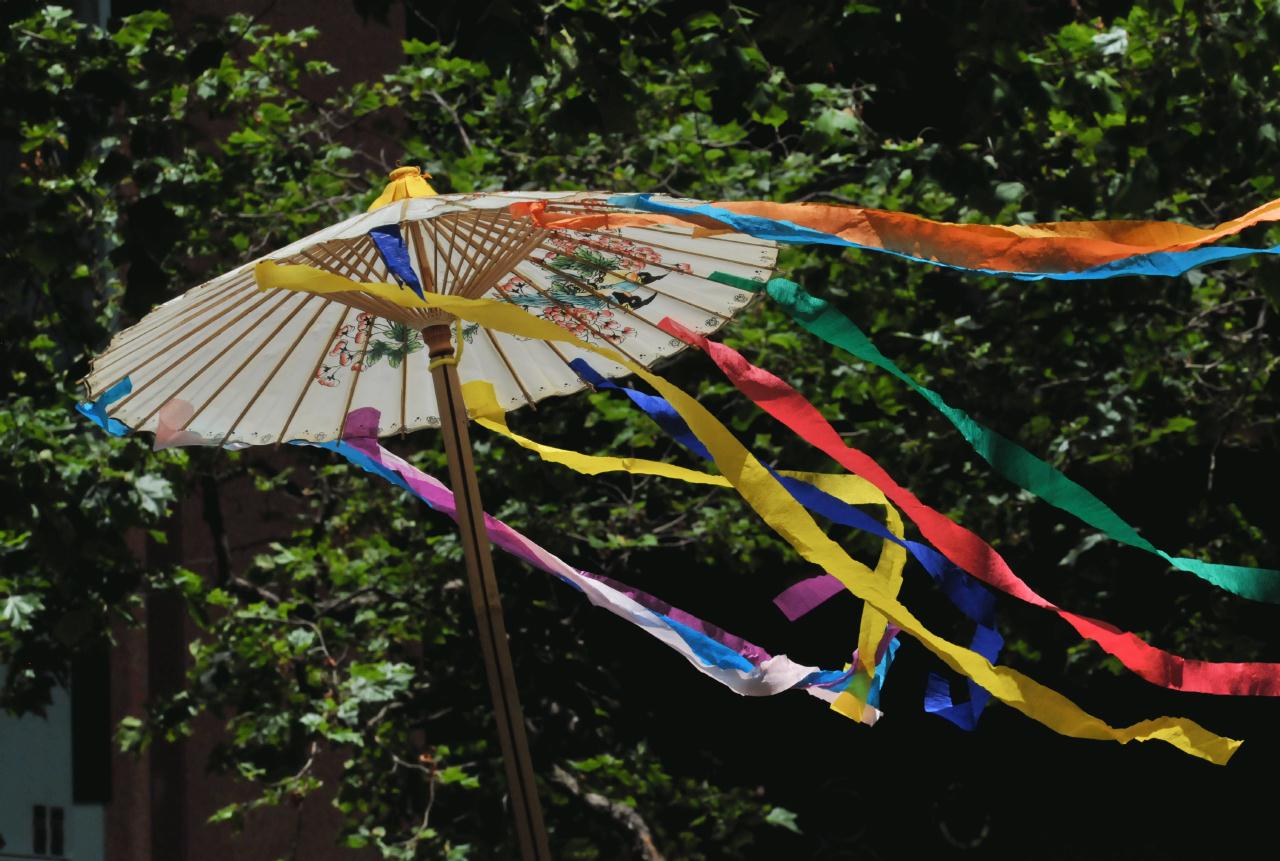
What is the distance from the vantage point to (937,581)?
93.8 inches

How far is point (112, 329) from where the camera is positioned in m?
5.79

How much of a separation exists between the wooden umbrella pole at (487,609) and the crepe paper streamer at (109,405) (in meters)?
0.62

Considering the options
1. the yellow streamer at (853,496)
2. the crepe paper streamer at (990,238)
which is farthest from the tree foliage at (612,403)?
the crepe paper streamer at (990,238)

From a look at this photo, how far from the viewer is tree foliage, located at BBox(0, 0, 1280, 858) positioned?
461 cm

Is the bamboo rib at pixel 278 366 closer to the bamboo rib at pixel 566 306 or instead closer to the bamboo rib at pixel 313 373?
the bamboo rib at pixel 313 373

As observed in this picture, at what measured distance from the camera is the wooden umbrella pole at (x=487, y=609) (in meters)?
2.40

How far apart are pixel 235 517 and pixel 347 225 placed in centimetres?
535

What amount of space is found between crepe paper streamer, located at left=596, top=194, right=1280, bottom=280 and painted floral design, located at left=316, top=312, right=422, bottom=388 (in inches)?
39.9

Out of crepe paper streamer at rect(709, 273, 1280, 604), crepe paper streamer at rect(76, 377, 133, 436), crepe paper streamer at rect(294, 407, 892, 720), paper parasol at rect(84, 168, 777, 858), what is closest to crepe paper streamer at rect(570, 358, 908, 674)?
crepe paper streamer at rect(294, 407, 892, 720)

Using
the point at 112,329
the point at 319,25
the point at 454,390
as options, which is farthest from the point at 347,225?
the point at 319,25

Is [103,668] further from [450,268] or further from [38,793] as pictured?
[450,268]

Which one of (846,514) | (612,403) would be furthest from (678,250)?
(612,403)

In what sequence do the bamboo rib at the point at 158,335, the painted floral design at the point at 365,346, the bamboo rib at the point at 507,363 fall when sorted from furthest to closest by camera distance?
the bamboo rib at the point at 507,363 < the painted floral design at the point at 365,346 < the bamboo rib at the point at 158,335

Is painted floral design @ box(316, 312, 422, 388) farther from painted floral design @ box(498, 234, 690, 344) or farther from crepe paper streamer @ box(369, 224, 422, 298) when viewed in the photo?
crepe paper streamer @ box(369, 224, 422, 298)
